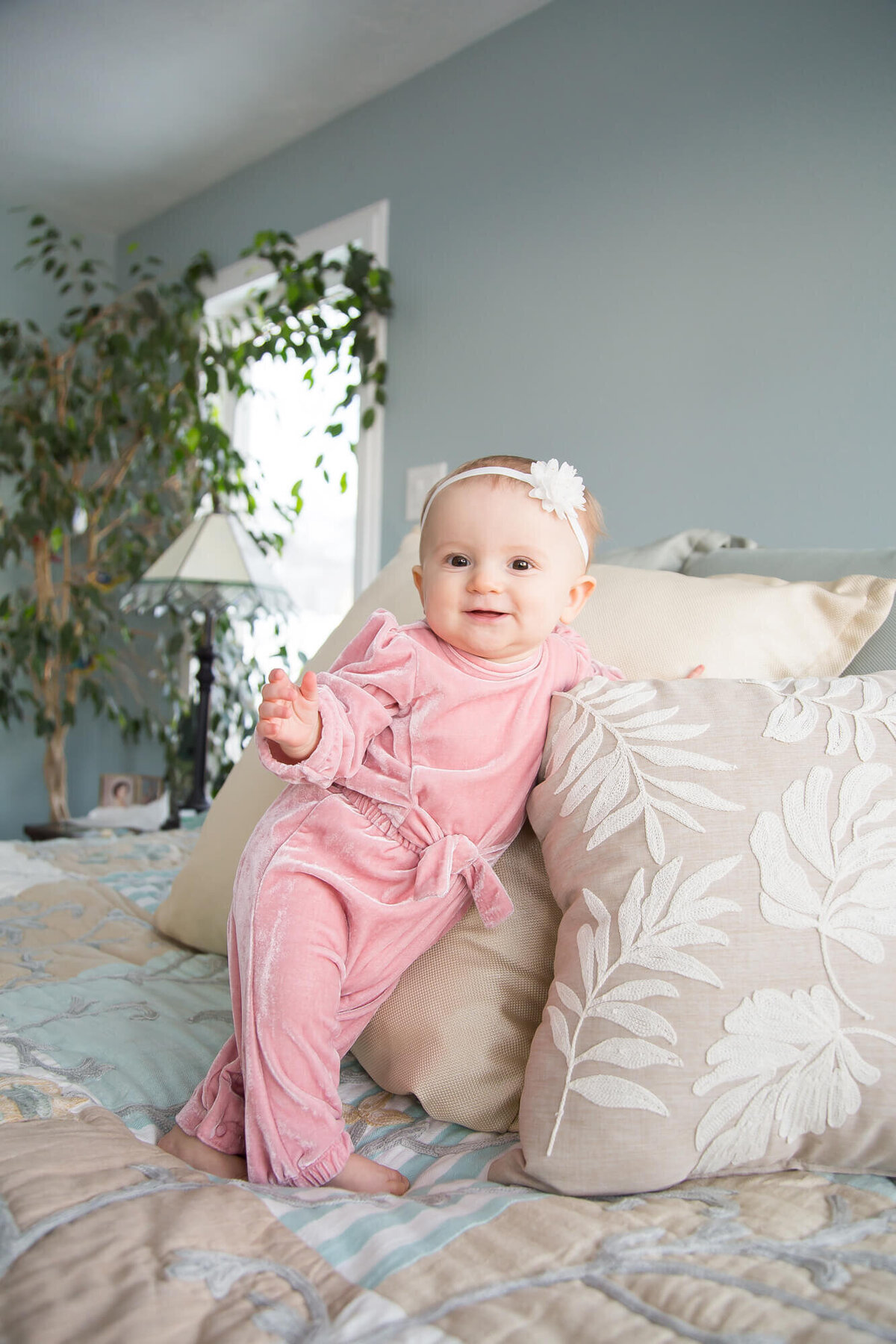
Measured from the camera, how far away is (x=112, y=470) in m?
3.32

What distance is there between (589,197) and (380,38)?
0.82 m

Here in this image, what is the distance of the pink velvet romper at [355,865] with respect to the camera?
0.76 metres

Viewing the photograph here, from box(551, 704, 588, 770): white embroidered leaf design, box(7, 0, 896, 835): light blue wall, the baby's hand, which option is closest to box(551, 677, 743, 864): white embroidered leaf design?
box(551, 704, 588, 770): white embroidered leaf design

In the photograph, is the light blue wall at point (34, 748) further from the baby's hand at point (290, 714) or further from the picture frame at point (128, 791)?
the baby's hand at point (290, 714)

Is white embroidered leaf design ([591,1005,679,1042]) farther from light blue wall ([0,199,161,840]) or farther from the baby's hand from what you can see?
light blue wall ([0,199,161,840])

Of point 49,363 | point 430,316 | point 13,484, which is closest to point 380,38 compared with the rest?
point 430,316

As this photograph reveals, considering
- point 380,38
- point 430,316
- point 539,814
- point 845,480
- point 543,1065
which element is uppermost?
point 380,38

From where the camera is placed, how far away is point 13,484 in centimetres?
364

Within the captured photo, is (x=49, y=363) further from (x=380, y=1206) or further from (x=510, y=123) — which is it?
(x=380, y=1206)

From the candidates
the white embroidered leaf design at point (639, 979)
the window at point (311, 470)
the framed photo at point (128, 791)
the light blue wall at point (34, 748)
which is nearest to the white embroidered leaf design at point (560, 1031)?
the white embroidered leaf design at point (639, 979)

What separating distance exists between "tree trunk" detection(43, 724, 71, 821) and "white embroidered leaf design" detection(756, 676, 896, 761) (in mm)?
2984

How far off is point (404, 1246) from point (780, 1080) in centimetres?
27

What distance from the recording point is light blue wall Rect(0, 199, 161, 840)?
11.8 ft

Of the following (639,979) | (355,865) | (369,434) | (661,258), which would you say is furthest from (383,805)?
(369,434)
